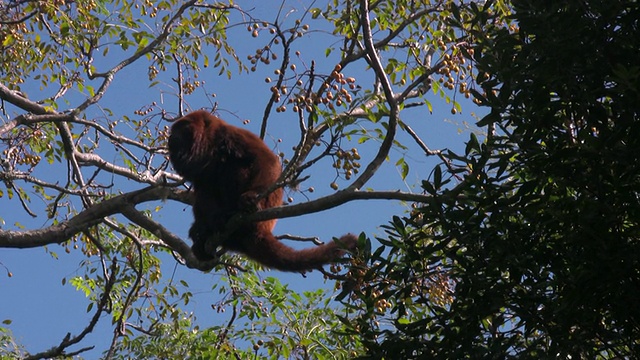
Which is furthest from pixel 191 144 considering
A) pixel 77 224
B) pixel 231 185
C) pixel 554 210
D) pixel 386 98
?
pixel 554 210

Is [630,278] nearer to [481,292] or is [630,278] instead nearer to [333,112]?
[481,292]

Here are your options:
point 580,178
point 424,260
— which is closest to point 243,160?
point 424,260

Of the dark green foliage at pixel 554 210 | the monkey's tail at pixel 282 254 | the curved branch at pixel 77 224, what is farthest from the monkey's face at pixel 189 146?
the dark green foliage at pixel 554 210

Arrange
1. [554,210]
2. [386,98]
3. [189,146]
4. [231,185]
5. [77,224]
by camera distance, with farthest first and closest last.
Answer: [189,146] → [231,185] → [77,224] → [386,98] → [554,210]

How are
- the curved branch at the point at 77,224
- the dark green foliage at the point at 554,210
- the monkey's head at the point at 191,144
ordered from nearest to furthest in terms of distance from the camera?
the dark green foliage at the point at 554,210 → the curved branch at the point at 77,224 → the monkey's head at the point at 191,144

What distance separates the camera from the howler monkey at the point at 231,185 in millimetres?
5949

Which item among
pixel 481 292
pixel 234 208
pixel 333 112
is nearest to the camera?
pixel 481 292

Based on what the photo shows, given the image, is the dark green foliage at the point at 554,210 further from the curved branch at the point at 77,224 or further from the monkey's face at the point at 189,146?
the monkey's face at the point at 189,146

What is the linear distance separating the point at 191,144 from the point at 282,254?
3.71 feet

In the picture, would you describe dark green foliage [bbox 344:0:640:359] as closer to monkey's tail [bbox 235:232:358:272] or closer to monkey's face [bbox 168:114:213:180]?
monkey's tail [bbox 235:232:358:272]

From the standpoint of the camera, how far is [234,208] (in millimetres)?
5984

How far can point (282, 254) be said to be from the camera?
603cm

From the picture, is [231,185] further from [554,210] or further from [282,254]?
[554,210]

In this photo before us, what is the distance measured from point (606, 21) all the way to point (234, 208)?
3.47 metres
